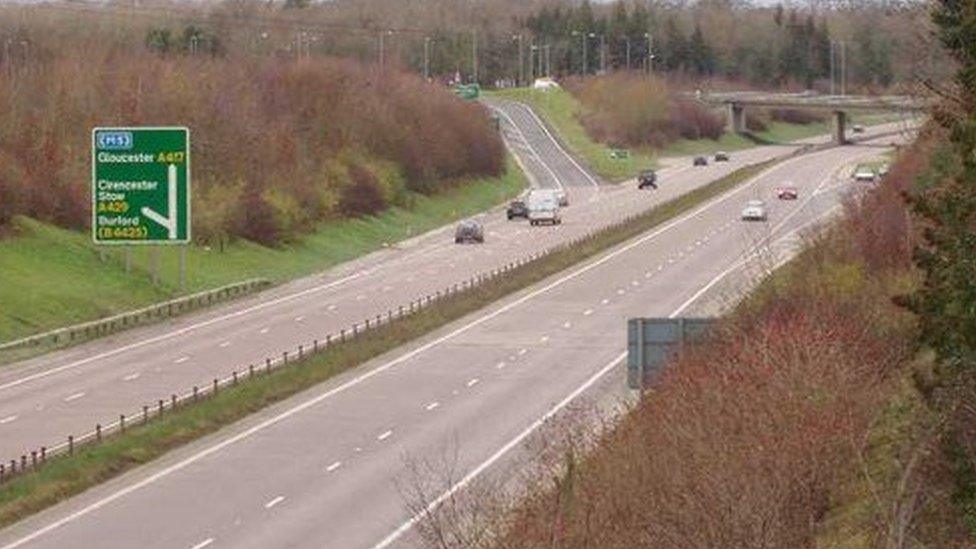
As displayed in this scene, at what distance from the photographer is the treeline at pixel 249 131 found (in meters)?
84.9

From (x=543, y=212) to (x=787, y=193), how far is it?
453 inches

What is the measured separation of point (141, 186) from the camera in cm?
5131

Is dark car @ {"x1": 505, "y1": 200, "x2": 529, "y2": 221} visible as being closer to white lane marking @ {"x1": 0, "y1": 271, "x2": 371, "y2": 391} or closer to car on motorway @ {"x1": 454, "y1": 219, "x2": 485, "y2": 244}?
car on motorway @ {"x1": 454, "y1": 219, "x2": 485, "y2": 244}

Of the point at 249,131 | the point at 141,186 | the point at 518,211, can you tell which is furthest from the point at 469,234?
the point at 141,186

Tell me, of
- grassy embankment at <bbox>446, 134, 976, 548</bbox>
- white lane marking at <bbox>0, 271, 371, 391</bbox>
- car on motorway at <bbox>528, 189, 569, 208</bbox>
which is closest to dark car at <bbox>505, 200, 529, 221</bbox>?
car on motorway at <bbox>528, 189, 569, 208</bbox>

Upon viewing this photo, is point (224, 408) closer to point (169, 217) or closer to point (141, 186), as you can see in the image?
point (169, 217)

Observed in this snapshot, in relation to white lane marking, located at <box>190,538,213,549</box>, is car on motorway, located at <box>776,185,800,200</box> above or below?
above

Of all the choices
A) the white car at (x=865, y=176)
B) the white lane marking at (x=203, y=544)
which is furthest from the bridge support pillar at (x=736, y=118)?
the white lane marking at (x=203, y=544)

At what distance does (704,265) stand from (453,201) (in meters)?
39.6

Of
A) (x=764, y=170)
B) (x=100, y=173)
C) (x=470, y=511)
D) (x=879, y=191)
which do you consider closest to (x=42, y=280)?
(x=100, y=173)

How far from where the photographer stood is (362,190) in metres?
106

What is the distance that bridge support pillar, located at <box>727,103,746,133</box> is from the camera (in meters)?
189

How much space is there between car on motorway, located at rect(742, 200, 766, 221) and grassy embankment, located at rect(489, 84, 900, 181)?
146 ft

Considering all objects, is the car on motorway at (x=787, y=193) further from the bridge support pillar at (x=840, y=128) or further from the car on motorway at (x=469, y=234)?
the bridge support pillar at (x=840, y=128)
